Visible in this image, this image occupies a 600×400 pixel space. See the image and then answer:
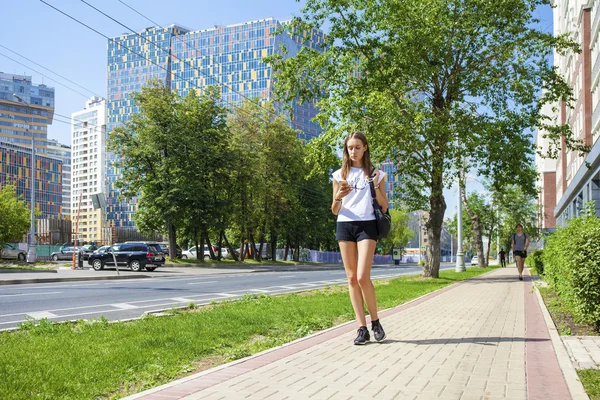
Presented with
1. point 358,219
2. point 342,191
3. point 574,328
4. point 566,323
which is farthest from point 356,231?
point 566,323

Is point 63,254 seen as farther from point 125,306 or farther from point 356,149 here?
point 356,149

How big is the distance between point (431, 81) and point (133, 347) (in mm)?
19106

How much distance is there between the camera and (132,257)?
33.5 meters

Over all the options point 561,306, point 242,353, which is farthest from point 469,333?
point 561,306

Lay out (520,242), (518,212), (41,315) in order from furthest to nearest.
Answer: (518,212)
(520,242)
(41,315)

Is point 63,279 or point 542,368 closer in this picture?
point 542,368

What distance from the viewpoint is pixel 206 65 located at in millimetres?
153000

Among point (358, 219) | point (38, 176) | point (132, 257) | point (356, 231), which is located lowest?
point (132, 257)

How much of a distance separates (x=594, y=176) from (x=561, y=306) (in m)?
20.9

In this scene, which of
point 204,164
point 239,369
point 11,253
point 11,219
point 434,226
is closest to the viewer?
point 239,369

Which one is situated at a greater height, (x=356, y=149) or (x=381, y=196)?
(x=356, y=149)

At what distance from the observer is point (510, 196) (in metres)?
58.6

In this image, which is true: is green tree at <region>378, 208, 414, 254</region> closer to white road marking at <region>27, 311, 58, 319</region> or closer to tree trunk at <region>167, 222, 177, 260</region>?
tree trunk at <region>167, 222, 177, 260</region>

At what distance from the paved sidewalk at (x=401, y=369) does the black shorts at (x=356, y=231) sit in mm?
1091
